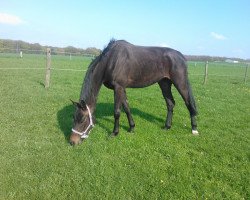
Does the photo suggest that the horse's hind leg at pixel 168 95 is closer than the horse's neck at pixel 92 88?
No

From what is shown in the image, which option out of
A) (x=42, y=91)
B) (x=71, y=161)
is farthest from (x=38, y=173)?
(x=42, y=91)

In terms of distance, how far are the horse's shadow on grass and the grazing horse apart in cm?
66

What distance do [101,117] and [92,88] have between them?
202 cm

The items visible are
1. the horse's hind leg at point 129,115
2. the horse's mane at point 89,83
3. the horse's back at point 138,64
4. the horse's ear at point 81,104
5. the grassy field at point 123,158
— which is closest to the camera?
the grassy field at point 123,158

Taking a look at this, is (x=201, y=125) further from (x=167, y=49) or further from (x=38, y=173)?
(x=38, y=173)

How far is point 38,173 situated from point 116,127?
225 centimetres

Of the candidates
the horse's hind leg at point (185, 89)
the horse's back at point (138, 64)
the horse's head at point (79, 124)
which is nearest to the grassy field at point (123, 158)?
the horse's head at point (79, 124)

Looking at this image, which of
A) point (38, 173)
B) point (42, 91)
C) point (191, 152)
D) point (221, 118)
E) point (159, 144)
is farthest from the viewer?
point (42, 91)

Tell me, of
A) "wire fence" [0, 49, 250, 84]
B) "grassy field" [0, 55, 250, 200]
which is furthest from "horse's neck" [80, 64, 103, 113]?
"wire fence" [0, 49, 250, 84]

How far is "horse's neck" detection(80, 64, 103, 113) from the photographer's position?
587 cm

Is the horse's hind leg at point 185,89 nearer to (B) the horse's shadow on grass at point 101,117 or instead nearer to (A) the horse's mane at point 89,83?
(B) the horse's shadow on grass at point 101,117

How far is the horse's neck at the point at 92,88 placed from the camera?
587 centimetres

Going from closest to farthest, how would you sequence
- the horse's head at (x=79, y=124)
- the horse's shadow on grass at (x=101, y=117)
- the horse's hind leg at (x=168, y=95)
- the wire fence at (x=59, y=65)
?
→ the horse's head at (x=79, y=124) → the horse's shadow on grass at (x=101, y=117) → the horse's hind leg at (x=168, y=95) → the wire fence at (x=59, y=65)

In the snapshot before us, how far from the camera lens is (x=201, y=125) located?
765 cm
